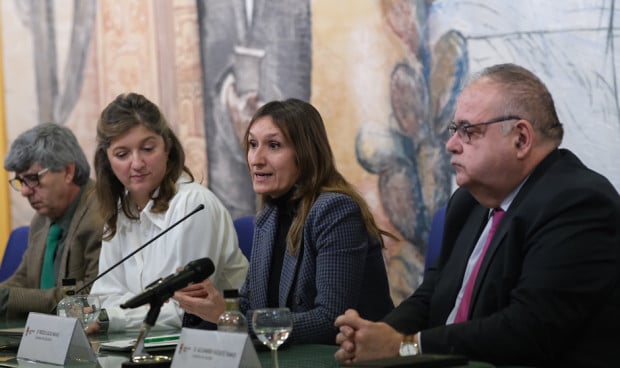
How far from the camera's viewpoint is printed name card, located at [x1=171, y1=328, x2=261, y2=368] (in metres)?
2.01

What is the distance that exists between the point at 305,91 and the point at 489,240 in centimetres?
203

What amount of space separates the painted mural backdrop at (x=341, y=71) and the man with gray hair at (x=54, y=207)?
2.21ft

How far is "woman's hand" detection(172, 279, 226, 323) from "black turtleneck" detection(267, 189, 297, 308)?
42 centimetres

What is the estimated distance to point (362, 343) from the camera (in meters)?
2.35

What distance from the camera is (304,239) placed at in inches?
118

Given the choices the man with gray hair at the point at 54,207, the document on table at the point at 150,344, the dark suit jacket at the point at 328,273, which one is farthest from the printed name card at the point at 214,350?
the man with gray hair at the point at 54,207

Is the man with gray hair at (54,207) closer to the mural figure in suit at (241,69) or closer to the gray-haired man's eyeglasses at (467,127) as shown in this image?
the mural figure in suit at (241,69)

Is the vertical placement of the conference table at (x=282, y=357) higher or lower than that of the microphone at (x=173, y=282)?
lower

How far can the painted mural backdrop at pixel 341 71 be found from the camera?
3.53 meters

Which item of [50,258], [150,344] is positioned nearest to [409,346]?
[150,344]

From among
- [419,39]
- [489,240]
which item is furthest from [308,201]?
[419,39]

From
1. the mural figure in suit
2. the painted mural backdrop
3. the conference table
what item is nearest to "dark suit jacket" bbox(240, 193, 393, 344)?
the conference table

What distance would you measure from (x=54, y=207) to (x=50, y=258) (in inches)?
9.8

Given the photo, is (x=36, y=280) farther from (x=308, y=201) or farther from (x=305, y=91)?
(x=308, y=201)
